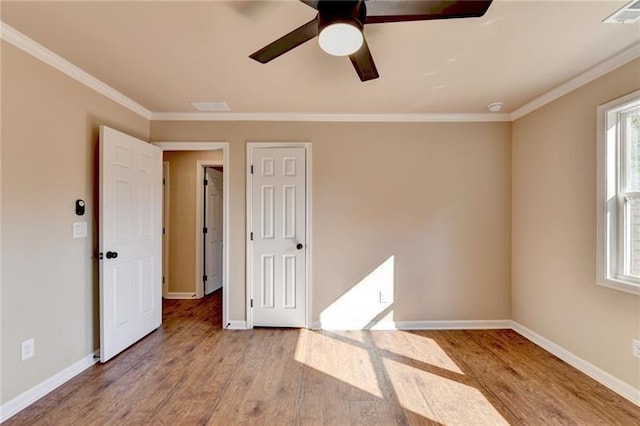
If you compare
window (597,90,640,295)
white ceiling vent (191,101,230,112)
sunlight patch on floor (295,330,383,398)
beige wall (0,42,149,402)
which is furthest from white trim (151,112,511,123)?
sunlight patch on floor (295,330,383,398)

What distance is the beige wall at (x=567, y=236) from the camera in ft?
7.81

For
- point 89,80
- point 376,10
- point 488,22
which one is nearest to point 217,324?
point 89,80

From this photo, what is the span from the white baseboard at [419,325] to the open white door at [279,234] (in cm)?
34

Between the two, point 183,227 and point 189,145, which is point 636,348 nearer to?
point 189,145

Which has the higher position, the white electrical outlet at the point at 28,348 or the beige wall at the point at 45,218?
the beige wall at the point at 45,218

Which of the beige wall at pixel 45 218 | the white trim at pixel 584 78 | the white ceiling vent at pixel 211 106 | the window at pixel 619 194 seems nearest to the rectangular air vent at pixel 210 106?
the white ceiling vent at pixel 211 106

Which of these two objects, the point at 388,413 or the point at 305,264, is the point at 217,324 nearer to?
the point at 305,264

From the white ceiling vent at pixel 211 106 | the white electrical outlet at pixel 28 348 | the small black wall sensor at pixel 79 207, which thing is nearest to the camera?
the white electrical outlet at pixel 28 348

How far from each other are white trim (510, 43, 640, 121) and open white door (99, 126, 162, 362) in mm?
3917

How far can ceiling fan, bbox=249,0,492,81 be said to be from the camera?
4.56ft

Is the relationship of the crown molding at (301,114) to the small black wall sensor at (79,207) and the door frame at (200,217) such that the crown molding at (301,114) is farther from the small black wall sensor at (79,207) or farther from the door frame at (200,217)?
the door frame at (200,217)

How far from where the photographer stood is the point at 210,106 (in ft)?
11.0

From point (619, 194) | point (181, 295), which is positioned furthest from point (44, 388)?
point (619, 194)

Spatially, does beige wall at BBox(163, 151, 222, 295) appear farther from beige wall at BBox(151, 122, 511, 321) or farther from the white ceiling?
the white ceiling
